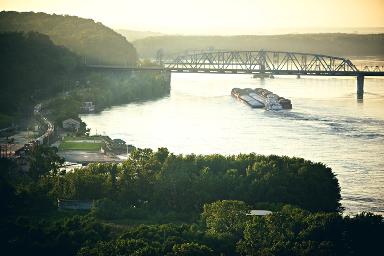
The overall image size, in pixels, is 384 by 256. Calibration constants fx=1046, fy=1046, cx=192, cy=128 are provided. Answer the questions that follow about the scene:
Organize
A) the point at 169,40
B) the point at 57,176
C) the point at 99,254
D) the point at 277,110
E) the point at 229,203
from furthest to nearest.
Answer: the point at 169,40 < the point at 277,110 < the point at 57,176 < the point at 229,203 < the point at 99,254

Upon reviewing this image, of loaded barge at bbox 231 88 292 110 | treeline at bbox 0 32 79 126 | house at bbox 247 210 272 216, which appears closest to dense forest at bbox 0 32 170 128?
treeline at bbox 0 32 79 126

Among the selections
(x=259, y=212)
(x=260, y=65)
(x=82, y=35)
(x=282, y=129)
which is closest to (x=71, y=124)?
(x=282, y=129)

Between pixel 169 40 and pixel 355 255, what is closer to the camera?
pixel 355 255

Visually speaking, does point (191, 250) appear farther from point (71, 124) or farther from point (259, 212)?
point (71, 124)

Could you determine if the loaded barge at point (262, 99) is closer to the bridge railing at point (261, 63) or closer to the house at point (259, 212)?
the bridge railing at point (261, 63)

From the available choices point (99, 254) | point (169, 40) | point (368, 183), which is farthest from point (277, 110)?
point (169, 40)

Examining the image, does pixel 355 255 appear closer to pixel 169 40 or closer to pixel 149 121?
pixel 149 121
